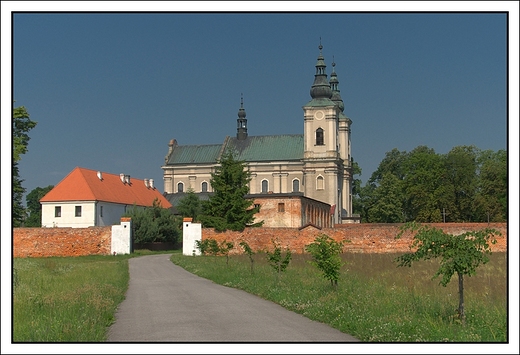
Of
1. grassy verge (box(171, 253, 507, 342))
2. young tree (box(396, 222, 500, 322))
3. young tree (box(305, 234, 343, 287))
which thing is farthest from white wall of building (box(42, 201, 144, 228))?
young tree (box(396, 222, 500, 322))

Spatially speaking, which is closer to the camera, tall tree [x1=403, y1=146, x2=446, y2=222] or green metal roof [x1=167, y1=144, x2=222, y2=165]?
tall tree [x1=403, y1=146, x2=446, y2=222]

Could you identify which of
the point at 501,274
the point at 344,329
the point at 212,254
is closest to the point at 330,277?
the point at 344,329

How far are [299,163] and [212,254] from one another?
147ft

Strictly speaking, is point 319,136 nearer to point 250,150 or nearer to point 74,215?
point 250,150

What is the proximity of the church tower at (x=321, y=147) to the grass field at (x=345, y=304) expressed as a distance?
53992 mm

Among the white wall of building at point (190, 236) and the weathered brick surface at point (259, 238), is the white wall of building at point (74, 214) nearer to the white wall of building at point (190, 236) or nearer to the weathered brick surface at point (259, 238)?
the weathered brick surface at point (259, 238)

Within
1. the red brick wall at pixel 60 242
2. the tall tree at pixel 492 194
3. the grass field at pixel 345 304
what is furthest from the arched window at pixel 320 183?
the grass field at pixel 345 304

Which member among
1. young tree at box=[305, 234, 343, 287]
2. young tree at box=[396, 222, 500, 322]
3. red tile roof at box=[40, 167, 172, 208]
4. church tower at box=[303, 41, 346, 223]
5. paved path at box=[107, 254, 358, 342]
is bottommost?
paved path at box=[107, 254, 358, 342]

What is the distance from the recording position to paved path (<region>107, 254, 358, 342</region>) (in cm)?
1075

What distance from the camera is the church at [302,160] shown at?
76688 mm

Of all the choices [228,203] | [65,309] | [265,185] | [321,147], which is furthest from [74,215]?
[65,309]

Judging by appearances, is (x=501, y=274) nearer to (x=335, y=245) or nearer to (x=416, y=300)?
(x=335, y=245)

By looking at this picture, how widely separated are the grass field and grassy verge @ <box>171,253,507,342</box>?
1 centimetres

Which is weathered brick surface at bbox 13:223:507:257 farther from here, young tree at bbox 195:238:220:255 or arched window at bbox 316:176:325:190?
arched window at bbox 316:176:325:190
